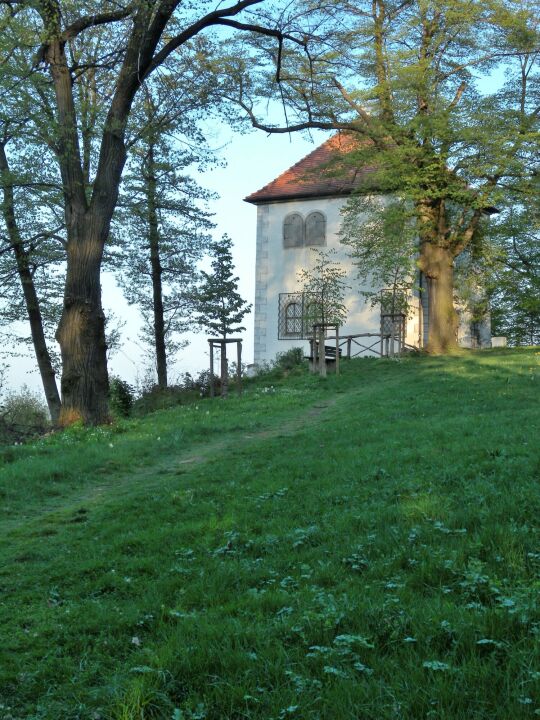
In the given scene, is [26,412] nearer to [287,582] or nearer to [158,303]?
[158,303]

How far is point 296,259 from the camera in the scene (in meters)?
34.1

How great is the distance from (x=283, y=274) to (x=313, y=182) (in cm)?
453

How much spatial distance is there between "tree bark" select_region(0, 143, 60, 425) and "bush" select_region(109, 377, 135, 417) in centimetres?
190

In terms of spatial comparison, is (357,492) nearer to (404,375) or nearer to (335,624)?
(335,624)

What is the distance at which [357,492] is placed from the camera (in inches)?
286

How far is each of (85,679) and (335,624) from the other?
1424mm

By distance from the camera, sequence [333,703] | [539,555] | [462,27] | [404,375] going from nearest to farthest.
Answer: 1. [333,703]
2. [539,555]
3. [404,375]
4. [462,27]

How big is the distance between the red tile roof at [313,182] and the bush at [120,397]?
12188 millimetres

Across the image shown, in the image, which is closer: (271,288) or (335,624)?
(335,624)

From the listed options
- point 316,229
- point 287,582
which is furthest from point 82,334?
point 316,229

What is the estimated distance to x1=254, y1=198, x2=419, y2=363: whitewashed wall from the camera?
108 feet

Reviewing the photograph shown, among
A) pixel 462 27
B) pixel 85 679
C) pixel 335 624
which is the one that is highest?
pixel 462 27

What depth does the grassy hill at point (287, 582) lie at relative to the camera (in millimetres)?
3486

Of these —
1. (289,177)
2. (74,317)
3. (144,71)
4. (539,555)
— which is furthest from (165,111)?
(289,177)
